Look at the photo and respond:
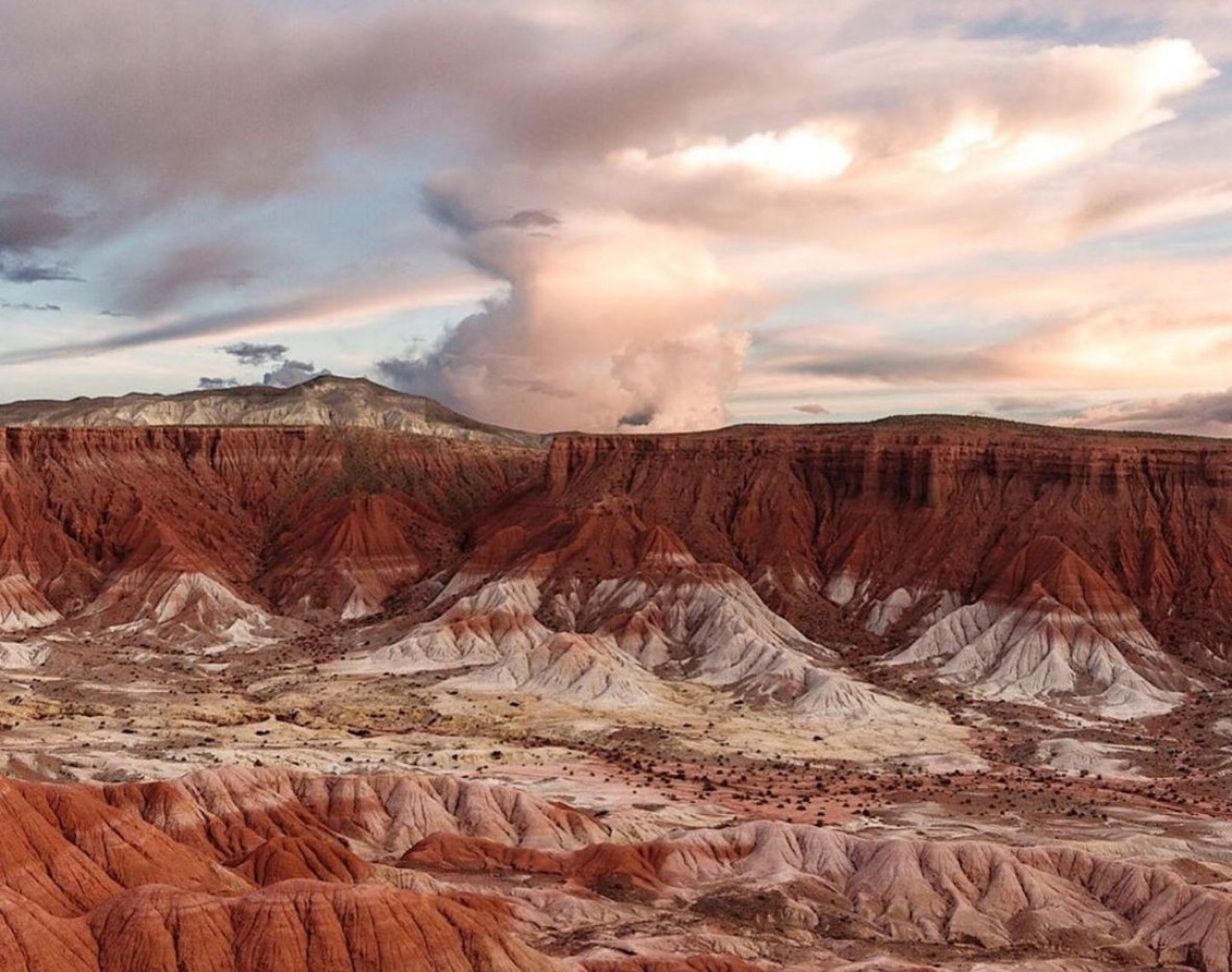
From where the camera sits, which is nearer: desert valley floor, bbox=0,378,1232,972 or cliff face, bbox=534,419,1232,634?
desert valley floor, bbox=0,378,1232,972

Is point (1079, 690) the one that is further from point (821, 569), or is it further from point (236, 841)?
point (236, 841)

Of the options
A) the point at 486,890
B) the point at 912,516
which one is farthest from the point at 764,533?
the point at 486,890

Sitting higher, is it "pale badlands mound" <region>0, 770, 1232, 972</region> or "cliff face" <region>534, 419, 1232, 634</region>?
"cliff face" <region>534, 419, 1232, 634</region>

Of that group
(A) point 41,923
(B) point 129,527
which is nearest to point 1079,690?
(A) point 41,923

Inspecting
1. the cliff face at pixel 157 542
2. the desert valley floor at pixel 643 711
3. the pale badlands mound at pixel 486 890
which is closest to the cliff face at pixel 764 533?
the cliff face at pixel 157 542

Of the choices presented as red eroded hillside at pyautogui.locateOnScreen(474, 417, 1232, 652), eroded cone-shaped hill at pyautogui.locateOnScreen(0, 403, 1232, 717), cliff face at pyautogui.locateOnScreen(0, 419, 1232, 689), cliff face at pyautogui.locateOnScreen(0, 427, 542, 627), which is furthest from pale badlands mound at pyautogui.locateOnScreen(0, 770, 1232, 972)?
cliff face at pyautogui.locateOnScreen(0, 427, 542, 627)

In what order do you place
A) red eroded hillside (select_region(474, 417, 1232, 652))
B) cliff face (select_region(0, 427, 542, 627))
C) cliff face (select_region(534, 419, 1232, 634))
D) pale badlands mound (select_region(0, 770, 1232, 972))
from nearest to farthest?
pale badlands mound (select_region(0, 770, 1232, 972)) → red eroded hillside (select_region(474, 417, 1232, 652)) → cliff face (select_region(534, 419, 1232, 634)) → cliff face (select_region(0, 427, 542, 627))

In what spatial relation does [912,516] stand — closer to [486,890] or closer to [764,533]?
[764,533]

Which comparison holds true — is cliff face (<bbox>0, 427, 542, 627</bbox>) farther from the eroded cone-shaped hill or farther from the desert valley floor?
the desert valley floor
